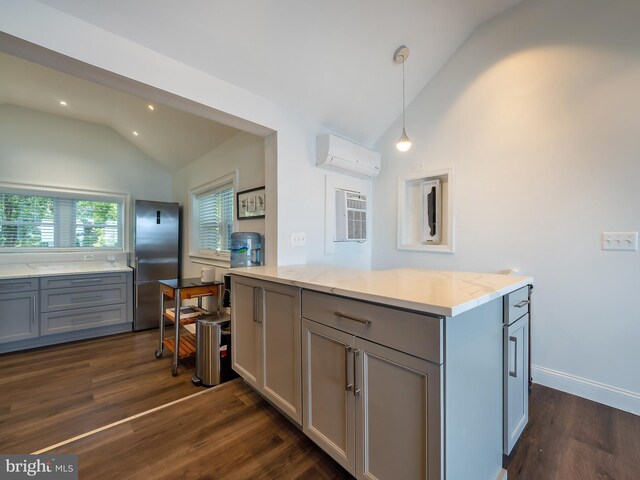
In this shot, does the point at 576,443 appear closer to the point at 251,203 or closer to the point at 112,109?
the point at 251,203

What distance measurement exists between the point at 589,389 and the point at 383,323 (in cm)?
212

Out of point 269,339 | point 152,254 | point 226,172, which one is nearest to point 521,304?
point 269,339

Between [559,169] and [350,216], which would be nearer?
[559,169]

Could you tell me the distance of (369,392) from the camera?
110 centimetres

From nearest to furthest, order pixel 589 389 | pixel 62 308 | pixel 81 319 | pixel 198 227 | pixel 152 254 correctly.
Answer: pixel 589 389, pixel 62 308, pixel 81 319, pixel 152 254, pixel 198 227

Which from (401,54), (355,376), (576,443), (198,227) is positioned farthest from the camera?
(198,227)

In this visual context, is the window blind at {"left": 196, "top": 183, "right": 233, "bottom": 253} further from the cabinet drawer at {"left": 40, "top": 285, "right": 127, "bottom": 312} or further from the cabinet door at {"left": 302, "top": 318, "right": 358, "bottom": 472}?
the cabinet door at {"left": 302, "top": 318, "right": 358, "bottom": 472}

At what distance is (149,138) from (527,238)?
4.73 meters

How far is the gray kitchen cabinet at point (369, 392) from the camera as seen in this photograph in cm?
92

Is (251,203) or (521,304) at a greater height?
(251,203)

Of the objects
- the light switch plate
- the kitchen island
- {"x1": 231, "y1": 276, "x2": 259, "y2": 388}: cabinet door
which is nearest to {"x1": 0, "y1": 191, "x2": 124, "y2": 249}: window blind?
{"x1": 231, "y1": 276, "x2": 259, "y2": 388}: cabinet door

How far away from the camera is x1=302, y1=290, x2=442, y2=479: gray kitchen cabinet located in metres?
0.92

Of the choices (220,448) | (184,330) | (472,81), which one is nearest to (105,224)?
(184,330)

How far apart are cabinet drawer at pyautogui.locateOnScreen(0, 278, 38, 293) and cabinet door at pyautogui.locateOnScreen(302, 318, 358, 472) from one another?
Result: 3.46 m
